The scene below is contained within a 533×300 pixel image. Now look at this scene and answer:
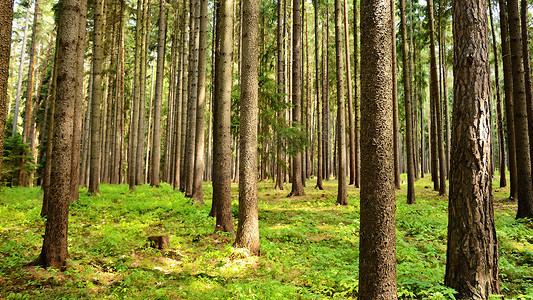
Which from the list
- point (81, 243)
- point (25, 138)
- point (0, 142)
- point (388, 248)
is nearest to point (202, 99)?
point (81, 243)

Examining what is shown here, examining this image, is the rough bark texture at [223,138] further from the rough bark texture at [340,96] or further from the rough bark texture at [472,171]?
the rough bark texture at [340,96]

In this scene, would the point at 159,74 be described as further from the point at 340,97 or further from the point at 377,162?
the point at 377,162

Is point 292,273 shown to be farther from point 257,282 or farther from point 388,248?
point 388,248

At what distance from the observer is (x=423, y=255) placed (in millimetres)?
6242

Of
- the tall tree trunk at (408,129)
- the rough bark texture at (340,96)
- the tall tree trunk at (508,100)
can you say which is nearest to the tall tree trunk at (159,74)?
the rough bark texture at (340,96)

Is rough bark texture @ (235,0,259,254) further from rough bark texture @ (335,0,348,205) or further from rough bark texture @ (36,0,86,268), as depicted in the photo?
rough bark texture @ (335,0,348,205)

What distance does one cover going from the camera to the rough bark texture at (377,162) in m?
3.35

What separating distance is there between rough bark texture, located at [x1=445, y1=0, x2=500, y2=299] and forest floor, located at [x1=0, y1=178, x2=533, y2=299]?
428 mm

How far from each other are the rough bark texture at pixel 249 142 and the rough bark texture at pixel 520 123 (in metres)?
8.13

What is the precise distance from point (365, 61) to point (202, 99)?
8505 millimetres

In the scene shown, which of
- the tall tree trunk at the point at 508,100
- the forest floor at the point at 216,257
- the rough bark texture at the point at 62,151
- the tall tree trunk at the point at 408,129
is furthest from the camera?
the tall tree trunk at the point at 408,129

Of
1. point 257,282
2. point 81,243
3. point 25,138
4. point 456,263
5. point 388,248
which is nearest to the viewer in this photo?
point 388,248

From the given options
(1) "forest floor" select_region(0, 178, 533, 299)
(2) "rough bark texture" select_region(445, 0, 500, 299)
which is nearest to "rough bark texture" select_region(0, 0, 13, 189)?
(1) "forest floor" select_region(0, 178, 533, 299)

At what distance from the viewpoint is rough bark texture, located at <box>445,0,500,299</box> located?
13.4 feet
